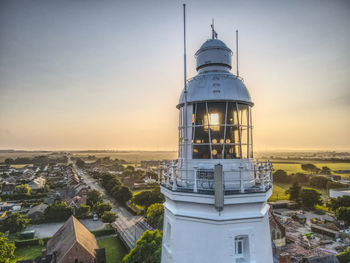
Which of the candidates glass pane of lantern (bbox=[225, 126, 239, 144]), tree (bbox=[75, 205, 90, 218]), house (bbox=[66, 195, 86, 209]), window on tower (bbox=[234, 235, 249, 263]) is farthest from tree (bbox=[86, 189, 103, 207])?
glass pane of lantern (bbox=[225, 126, 239, 144])

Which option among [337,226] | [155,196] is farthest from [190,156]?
[337,226]

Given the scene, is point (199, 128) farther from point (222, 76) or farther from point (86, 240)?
point (86, 240)

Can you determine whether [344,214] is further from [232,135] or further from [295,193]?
→ [232,135]

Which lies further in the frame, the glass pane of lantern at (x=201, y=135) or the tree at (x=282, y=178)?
the tree at (x=282, y=178)

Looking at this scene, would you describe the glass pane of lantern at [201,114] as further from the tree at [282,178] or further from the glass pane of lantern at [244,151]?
the tree at [282,178]

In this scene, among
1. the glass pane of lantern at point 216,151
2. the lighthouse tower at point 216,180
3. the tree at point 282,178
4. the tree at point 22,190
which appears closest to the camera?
the lighthouse tower at point 216,180

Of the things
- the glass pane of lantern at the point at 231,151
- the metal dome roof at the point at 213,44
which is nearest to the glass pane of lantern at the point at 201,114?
the glass pane of lantern at the point at 231,151
